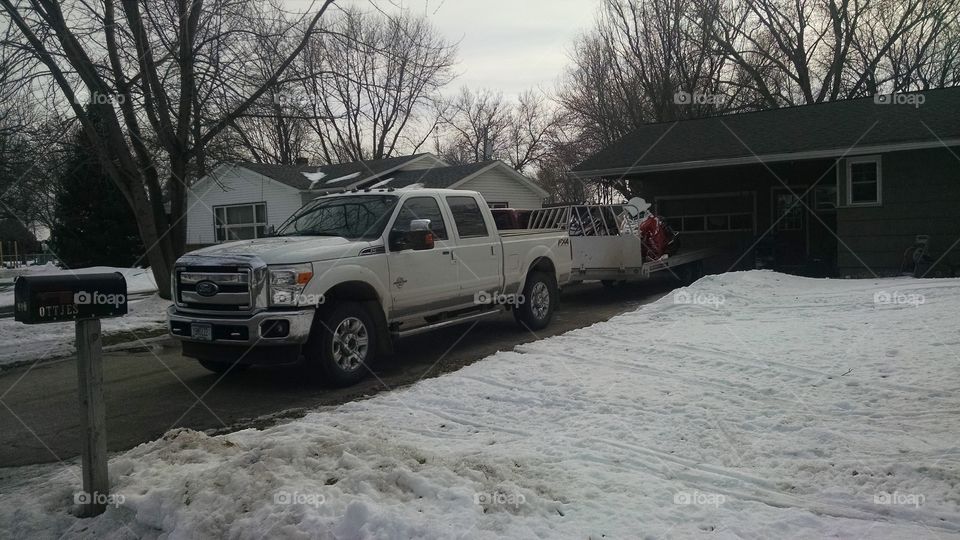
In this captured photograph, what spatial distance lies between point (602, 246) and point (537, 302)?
4250 mm

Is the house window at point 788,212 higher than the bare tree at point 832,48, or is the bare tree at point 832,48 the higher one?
the bare tree at point 832,48

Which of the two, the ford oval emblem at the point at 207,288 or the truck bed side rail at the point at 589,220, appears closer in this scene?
the ford oval emblem at the point at 207,288

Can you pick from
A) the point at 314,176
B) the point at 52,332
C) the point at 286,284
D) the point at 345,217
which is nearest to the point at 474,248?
the point at 345,217

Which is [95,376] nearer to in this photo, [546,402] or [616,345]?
[546,402]

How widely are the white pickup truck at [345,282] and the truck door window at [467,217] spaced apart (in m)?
0.02

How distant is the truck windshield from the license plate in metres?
1.71

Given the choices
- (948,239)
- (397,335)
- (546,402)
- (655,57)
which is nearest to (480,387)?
(546,402)

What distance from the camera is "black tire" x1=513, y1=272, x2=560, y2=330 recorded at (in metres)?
10.9

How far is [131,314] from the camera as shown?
42.9 feet

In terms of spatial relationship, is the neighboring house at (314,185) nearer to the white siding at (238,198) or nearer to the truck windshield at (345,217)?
the white siding at (238,198)

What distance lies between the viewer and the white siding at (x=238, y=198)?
3012 cm

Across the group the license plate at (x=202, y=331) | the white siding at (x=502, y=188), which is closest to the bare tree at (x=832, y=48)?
the white siding at (x=502, y=188)

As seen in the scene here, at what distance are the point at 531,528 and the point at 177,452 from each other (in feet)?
8.92

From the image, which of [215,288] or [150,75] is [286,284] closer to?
[215,288]
